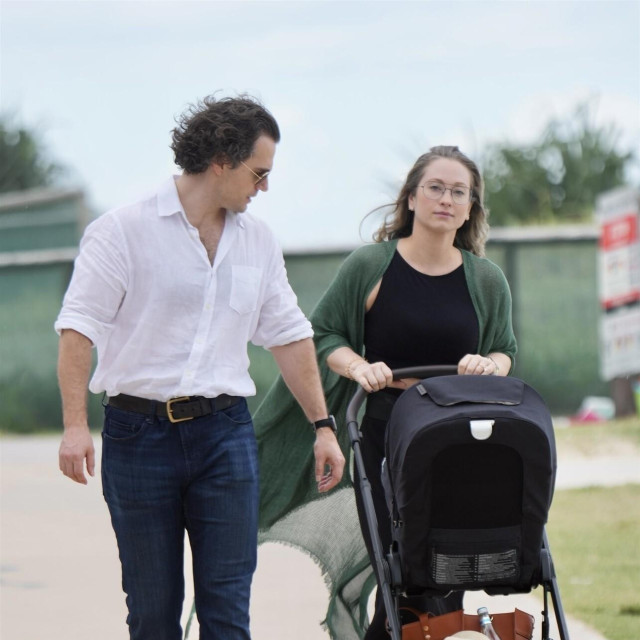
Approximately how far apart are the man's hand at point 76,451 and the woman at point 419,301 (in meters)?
0.88

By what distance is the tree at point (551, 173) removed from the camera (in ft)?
70.0

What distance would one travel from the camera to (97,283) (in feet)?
11.2

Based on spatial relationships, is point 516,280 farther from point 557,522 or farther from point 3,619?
point 3,619

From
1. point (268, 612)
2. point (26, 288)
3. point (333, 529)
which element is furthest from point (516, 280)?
point (333, 529)

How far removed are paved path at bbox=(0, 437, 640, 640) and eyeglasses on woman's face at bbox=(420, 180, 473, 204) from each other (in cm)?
215

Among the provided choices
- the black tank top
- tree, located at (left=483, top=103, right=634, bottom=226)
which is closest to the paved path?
the black tank top

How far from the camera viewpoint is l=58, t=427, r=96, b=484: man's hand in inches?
132

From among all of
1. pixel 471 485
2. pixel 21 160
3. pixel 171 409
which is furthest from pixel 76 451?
pixel 21 160

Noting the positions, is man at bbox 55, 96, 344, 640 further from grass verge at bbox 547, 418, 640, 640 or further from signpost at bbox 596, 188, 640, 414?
signpost at bbox 596, 188, 640, 414

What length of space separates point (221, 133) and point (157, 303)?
50cm

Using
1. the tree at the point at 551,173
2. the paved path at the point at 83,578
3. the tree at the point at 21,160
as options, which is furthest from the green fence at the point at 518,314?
the tree at the point at 21,160

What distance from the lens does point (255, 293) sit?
11.8 feet

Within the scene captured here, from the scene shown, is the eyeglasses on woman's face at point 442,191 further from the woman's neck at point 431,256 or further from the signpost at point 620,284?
the signpost at point 620,284

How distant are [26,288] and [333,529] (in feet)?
30.2
